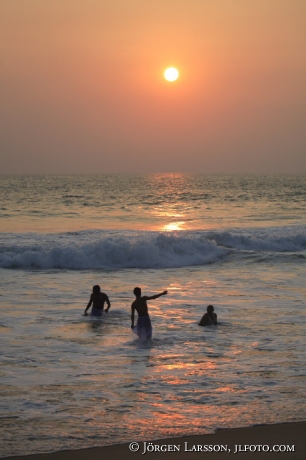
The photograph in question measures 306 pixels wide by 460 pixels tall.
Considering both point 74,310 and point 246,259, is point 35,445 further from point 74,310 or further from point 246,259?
point 246,259

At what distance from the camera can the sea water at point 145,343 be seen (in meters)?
8.77

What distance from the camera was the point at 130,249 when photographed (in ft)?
100.0

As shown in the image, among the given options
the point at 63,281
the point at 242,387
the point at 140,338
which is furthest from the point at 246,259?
the point at 242,387

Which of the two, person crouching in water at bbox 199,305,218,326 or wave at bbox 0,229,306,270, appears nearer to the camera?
person crouching in water at bbox 199,305,218,326

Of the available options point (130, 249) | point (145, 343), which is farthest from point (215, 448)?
point (130, 249)

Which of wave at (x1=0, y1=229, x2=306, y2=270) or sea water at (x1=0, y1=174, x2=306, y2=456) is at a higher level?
wave at (x1=0, y1=229, x2=306, y2=270)

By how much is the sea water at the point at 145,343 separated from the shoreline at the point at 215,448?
0.25 meters

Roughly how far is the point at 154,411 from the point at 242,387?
1.82 metres

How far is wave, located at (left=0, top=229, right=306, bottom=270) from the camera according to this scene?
28438mm

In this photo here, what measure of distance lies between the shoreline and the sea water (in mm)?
252

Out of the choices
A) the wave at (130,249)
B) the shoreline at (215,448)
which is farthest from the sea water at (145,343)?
the shoreline at (215,448)

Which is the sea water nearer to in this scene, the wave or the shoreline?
the wave

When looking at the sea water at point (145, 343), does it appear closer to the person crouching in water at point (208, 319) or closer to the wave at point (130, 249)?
the wave at point (130, 249)

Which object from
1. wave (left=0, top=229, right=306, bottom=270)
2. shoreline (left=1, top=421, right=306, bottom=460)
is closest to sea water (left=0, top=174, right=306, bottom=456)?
wave (left=0, top=229, right=306, bottom=270)
